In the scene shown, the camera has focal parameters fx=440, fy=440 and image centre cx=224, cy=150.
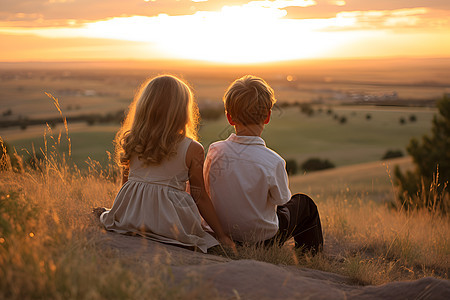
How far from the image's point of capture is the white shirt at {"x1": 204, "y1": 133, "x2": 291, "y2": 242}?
3.59m

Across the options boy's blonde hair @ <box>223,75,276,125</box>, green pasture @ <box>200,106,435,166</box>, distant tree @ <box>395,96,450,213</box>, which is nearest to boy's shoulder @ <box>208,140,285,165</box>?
boy's blonde hair @ <box>223,75,276,125</box>

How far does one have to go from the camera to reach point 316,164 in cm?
3500

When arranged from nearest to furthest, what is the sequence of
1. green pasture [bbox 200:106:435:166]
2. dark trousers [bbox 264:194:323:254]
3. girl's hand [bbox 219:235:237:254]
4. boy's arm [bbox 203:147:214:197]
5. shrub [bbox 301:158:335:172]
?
girl's hand [bbox 219:235:237:254] < boy's arm [bbox 203:147:214:197] < dark trousers [bbox 264:194:323:254] < shrub [bbox 301:158:335:172] < green pasture [bbox 200:106:435:166]

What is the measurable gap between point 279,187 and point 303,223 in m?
0.71

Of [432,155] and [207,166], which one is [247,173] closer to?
[207,166]

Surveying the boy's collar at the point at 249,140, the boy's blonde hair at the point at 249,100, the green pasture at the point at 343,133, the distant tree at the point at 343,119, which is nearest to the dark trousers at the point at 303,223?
the boy's collar at the point at 249,140

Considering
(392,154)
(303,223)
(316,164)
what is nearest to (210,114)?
(303,223)

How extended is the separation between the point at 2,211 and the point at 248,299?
167cm

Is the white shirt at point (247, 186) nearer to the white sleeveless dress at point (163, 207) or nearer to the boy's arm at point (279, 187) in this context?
the boy's arm at point (279, 187)

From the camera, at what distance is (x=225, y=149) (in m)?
3.71

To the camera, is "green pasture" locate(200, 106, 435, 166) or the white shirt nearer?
the white shirt

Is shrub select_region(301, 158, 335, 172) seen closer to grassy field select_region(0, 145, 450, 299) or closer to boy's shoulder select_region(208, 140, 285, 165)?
grassy field select_region(0, 145, 450, 299)

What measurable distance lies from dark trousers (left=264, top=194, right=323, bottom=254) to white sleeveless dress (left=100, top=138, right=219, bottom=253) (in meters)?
0.75

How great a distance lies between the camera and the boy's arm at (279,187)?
3.57 m
